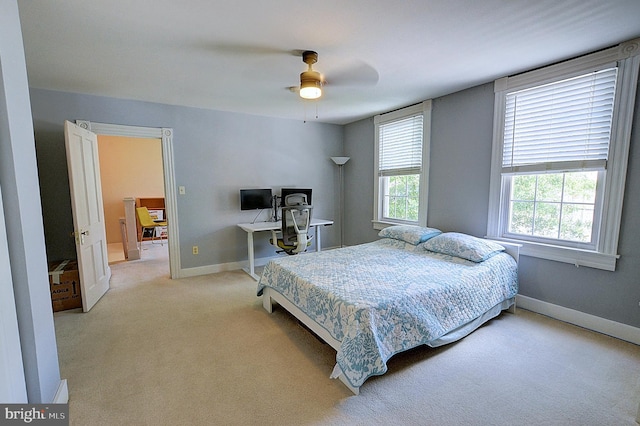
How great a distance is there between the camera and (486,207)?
315cm

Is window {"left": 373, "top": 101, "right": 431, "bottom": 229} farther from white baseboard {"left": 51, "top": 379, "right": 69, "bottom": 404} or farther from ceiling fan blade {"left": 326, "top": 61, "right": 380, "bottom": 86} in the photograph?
white baseboard {"left": 51, "top": 379, "right": 69, "bottom": 404}

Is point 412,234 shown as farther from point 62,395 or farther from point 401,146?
point 62,395

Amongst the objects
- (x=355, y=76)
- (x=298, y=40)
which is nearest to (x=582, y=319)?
(x=355, y=76)

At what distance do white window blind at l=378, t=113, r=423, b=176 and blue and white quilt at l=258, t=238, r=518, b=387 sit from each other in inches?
57.2

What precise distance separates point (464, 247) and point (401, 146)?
1907 millimetres

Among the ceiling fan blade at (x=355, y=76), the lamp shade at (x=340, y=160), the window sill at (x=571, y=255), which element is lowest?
the window sill at (x=571, y=255)

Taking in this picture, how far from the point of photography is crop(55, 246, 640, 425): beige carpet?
→ 1.60 metres

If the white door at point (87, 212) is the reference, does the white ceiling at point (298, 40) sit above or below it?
above

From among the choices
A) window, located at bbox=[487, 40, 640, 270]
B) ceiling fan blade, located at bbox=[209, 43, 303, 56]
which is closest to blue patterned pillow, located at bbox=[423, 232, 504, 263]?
window, located at bbox=[487, 40, 640, 270]

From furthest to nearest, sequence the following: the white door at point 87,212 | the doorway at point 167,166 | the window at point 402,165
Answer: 1. the window at point 402,165
2. the doorway at point 167,166
3. the white door at point 87,212

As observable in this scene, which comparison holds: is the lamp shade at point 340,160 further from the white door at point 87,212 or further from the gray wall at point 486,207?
the white door at point 87,212

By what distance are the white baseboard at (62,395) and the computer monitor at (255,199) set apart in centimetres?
285

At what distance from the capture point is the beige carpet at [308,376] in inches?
62.9

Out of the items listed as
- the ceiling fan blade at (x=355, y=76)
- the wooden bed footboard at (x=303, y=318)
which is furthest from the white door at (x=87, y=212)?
the ceiling fan blade at (x=355, y=76)
